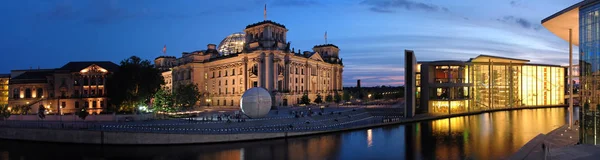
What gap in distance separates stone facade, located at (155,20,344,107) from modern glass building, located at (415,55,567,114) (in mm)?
28970

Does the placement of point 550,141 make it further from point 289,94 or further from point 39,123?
point 289,94

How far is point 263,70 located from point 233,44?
101ft

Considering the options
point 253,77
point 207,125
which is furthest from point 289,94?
point 207,125

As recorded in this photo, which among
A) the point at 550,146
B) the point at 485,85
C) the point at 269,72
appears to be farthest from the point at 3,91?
the point at 485,85

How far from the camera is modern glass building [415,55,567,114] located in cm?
7556

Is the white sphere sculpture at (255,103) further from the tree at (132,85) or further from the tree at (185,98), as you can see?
the tree at (185,98)

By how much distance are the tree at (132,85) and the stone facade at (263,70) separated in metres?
27.5

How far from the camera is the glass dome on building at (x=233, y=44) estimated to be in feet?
362

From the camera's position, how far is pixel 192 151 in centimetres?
3528

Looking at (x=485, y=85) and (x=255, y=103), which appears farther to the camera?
(x=485, y=85)

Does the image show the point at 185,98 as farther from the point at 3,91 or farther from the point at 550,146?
the point at 550,146

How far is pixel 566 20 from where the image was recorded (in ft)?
99.9

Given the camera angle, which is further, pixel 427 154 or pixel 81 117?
pixel 81 117

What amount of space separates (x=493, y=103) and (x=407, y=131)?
51.5m
